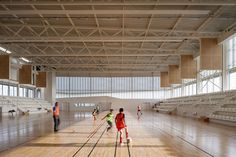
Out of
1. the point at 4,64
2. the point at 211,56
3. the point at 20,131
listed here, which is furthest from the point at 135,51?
the point at 20,131

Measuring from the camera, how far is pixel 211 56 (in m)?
30.6

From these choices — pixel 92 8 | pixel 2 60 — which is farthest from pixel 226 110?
pixel 2 60

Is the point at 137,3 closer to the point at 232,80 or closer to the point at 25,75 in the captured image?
the point at 232,80

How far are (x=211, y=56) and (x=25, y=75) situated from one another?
2718cm

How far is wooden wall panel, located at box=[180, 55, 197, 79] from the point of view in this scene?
41.7 m

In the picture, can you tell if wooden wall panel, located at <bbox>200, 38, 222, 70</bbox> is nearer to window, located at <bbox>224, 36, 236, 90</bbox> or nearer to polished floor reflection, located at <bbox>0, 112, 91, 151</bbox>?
window, located at <bbox>224, 36, 236, 90</bbox>

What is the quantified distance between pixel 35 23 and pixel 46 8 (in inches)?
207

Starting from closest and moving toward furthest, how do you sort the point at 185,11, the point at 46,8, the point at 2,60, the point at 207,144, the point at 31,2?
the point at 207,144 < the point at 31,2 < the point at 185,11 < the point at 46,8 < the point at 2,60

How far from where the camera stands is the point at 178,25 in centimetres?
3020

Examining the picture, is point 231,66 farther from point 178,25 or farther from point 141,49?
point 141,49

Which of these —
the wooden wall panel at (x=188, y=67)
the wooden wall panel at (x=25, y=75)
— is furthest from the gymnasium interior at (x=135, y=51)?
the wooden wall panel at (x=25, y=75)

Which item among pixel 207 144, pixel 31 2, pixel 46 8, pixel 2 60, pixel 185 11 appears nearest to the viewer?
pixel 207 144

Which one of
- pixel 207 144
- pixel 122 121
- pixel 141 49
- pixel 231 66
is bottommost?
pixel 207 144

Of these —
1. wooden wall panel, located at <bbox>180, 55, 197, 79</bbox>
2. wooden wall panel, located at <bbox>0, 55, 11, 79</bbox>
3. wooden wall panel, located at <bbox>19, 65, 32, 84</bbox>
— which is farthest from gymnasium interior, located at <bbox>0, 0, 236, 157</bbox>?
wooden wall panel, located at <bbox>19, 65, 32, 84</bbox>
